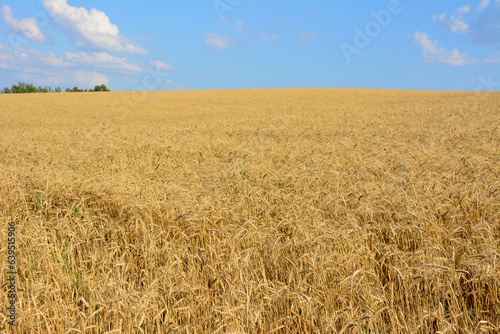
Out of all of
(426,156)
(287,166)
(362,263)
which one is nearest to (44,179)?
(287,166)

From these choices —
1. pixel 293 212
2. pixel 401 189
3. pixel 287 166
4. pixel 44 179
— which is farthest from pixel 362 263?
pixel 44 179

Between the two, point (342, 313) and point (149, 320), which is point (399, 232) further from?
point (149, 320)

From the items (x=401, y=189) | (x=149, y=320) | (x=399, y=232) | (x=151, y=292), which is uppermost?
(x=401, y=189)

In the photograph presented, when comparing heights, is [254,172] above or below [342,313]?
above

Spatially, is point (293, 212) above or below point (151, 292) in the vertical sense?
above

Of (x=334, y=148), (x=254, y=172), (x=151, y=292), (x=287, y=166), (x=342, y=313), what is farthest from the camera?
(x=334, y=148)

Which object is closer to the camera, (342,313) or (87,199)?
(342,313)

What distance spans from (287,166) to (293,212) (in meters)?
2.24

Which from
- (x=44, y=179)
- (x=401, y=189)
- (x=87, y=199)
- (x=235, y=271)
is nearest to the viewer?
(x=235, y=271)

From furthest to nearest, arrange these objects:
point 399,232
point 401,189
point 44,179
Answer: point 44,179 < point 401,189 < point 399,232

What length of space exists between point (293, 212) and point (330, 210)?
1.50 ft

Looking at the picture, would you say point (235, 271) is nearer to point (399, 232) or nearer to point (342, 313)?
point (342, 313)

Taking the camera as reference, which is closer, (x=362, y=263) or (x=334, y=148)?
(x=362, y=263)

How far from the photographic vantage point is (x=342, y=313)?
6.31ft
